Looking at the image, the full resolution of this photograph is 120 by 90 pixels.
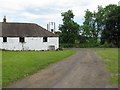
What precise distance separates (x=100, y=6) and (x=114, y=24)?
68.9 ft

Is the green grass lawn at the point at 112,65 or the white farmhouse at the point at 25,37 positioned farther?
the white farmhouse at the point at 25,37

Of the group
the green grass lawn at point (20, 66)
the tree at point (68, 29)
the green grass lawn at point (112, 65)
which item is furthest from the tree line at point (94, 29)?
the green grass lawn at point (20, 66)

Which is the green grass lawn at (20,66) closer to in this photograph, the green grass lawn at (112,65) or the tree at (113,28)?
the green grass lawn at (112,65)

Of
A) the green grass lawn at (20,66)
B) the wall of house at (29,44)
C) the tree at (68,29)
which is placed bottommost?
the green grass lawn at (20,66)

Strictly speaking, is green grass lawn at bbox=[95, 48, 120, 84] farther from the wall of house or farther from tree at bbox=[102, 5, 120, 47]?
tree at bbox=[102, 5, 120, 47]

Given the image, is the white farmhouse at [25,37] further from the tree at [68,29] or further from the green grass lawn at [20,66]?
the green grass lawn at [20,66]

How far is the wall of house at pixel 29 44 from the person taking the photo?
216ft

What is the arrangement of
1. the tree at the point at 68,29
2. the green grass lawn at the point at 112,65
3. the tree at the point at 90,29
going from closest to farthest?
the green grass lawn at the point at 112,65, the tree at the point at 68,29, the tree at the point at 90,29

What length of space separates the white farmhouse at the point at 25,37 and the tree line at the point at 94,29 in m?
21.0

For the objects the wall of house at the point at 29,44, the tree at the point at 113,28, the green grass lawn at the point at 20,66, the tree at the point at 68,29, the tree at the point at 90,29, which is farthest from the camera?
the tree at the point at 90,29

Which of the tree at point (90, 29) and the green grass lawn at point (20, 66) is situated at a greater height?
the tree at point (90, 29)

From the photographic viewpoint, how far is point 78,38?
105750 millimetres

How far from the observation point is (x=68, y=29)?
3883 inches

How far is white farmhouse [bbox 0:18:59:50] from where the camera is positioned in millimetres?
65750
